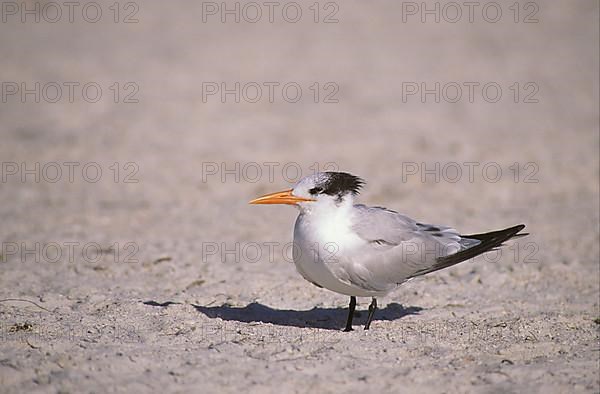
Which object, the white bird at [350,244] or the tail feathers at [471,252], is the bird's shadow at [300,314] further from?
the tail feathers at [471,252]

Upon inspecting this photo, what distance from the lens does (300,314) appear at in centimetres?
625

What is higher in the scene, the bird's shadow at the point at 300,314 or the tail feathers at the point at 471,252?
the tail feathers at the point at 471,252

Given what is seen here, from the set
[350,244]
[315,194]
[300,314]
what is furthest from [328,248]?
[300,314]

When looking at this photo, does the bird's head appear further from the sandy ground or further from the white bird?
the sandy ground

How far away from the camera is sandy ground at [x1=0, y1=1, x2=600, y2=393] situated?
4922 millimetres

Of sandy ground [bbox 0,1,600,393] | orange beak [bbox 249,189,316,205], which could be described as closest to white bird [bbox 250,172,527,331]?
orange beak [bbox 249,189,316,205]

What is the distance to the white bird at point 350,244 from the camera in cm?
540

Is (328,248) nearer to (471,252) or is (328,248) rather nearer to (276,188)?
(471,252)

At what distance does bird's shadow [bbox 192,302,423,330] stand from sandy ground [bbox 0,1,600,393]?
32 mm

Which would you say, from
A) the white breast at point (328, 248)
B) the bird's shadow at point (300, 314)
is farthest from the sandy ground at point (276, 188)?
the white breast at point (328, 248)

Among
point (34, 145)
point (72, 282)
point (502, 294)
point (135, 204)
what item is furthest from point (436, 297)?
point (34, 145)

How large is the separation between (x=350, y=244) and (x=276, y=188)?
204 inches

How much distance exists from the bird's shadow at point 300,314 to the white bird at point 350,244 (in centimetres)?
42

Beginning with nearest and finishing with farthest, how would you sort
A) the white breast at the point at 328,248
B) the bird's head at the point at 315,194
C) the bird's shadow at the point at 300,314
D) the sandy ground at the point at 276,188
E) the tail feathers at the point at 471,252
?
1. the sandy ground at the point at 276,188
2. the white breast at the point at 328,248
3. the bird's head at the point at 315,194
4. the tail feathers at the point at 471,252
5. the bird's shadow at the point at 300,314
